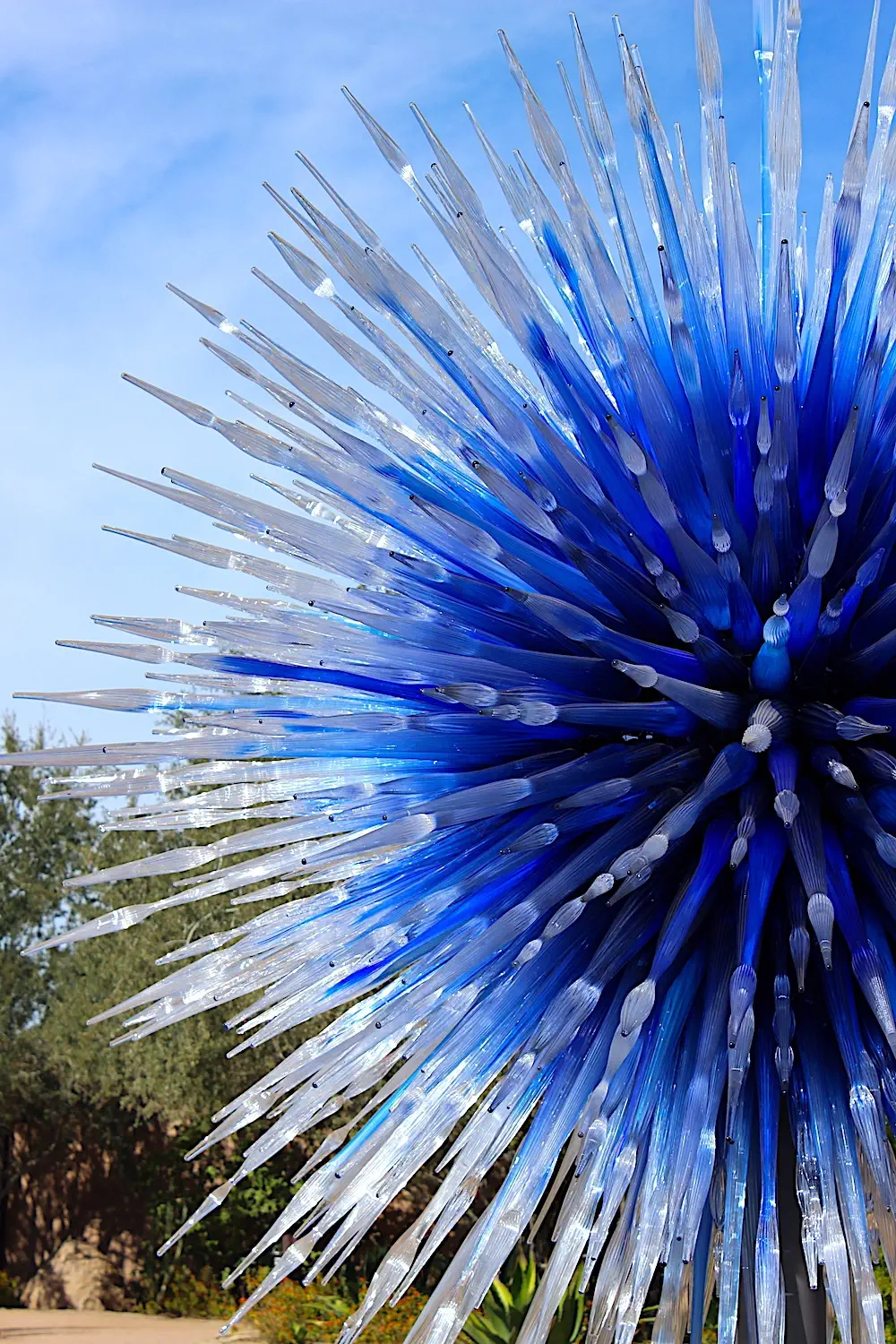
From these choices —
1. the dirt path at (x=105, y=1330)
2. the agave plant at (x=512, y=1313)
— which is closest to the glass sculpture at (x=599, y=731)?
the agave plant at (x=512, y=1313)

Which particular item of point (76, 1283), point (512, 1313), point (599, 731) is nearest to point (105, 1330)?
point (76, 1283)

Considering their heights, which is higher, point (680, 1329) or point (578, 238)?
point (578, 238)

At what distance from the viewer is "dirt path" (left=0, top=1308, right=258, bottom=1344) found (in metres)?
13.0

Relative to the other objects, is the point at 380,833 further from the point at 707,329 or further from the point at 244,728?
the point at 707,329

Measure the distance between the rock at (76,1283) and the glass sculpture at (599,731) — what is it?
662 inches

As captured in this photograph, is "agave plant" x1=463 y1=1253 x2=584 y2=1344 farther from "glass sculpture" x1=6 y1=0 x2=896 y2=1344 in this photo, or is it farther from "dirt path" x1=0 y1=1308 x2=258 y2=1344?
"glass sculpture" x1=6 y1=0 x2=896 y2=1344

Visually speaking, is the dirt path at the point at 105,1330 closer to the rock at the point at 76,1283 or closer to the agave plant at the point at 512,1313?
the rock at the point at 76,1283

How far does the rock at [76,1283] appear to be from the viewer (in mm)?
17125

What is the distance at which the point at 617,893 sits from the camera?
204 cm

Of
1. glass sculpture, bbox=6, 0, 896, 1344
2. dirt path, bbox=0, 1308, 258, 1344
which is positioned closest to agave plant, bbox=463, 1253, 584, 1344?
dirt path, bbox=0, 1308, 258, 1344

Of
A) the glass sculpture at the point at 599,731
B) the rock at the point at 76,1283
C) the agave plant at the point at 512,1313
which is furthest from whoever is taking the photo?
the rock at the point at 76,1283

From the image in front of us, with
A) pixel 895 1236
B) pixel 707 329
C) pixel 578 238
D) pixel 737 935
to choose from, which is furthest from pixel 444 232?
pixel 895 1236

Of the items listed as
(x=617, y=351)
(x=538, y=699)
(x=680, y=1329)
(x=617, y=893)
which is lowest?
(x=680, y=1329)

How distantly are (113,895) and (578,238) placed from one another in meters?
13.8
